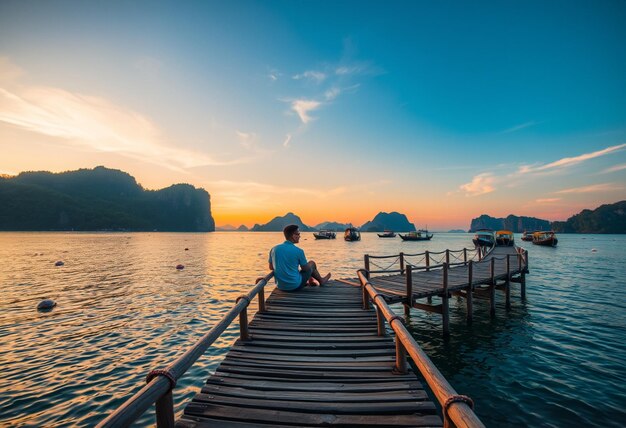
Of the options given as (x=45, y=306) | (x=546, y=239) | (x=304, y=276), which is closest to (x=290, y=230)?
(x=304, y=276)

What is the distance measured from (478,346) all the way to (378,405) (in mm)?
9786

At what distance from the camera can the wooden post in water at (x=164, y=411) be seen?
114 inches

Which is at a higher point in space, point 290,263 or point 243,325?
point 290,263

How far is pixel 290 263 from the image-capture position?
8.88 metres

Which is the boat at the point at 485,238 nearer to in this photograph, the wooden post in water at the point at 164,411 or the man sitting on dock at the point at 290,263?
the man sitting on dock at the point at 290,263

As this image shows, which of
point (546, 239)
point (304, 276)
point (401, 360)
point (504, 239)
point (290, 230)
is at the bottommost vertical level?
point (546, 239)

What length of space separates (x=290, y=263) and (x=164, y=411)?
603 cm

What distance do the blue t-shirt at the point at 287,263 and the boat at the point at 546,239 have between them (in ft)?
260

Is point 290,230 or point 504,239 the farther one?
point 504,239

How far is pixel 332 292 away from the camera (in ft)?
33.8

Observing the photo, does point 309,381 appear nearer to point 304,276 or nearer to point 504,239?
point 304,276

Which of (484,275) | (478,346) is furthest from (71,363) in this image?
(484,275)

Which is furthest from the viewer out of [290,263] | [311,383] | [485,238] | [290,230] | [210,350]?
[485,238]

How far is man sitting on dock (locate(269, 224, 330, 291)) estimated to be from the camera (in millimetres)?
8430
